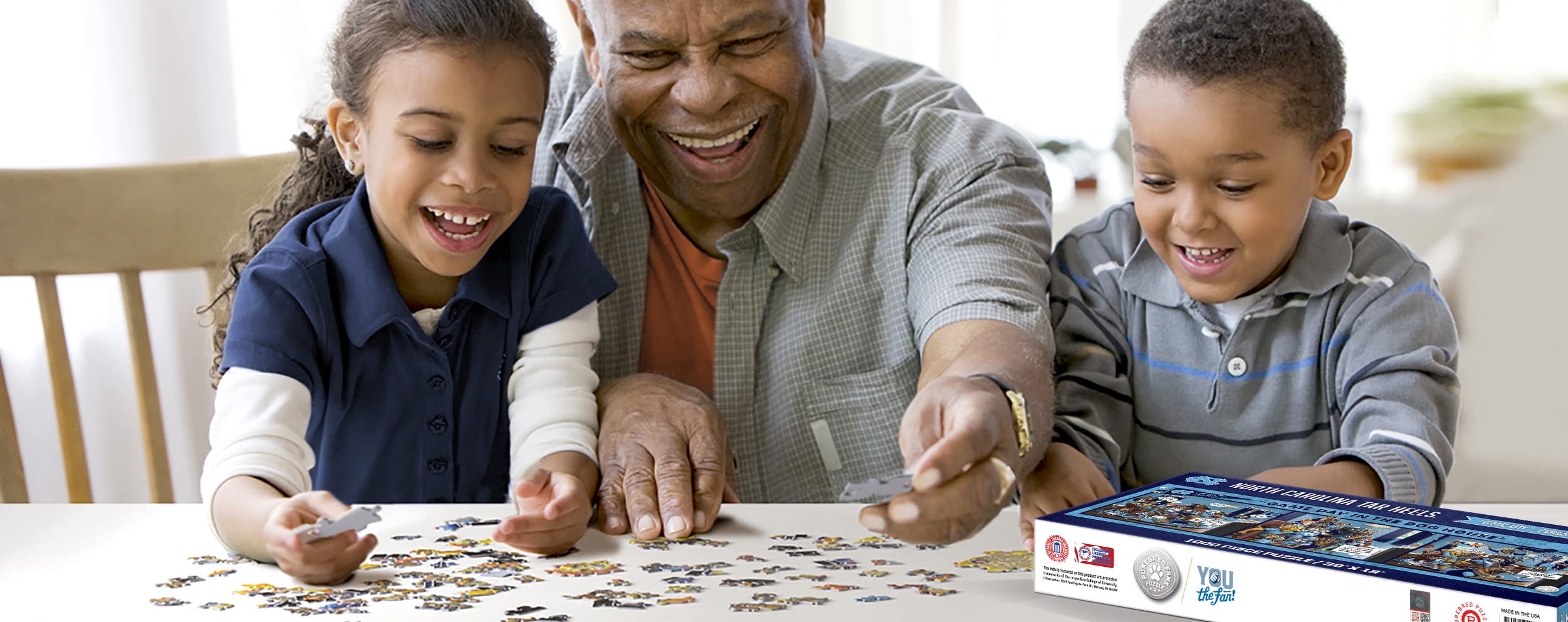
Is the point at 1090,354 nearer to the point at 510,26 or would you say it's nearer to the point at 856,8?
the point at 510,26

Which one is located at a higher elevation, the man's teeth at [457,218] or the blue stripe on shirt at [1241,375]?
the man's teeth at [457,218]

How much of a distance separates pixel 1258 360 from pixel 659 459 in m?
0.68

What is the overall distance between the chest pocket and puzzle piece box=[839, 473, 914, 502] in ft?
2.25

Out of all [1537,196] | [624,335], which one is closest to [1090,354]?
[624,335]

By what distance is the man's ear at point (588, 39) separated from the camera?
1.77 metres

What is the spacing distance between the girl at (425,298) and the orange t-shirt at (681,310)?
26 centimetres

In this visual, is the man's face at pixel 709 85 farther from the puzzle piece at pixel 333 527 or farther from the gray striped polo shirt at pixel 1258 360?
the puzzle piece at pixel 333 527

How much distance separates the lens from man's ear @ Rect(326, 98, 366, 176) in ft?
5.07

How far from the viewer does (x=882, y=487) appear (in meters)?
1.08

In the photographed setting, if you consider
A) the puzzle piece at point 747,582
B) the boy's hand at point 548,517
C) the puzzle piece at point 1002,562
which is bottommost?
the puzzle piece at point 1002,562

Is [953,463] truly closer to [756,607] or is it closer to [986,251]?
[756,607]

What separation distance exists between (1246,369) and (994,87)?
98.5 inches

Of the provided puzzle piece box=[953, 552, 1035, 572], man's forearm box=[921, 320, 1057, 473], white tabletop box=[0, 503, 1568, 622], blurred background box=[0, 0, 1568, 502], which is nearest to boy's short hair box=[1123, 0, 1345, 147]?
man's forearm box=[921, 320, 1057, 473]

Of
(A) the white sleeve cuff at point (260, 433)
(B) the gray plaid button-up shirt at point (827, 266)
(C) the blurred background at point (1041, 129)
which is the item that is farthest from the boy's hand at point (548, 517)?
(C) the blurred background at point (1041, 129)
